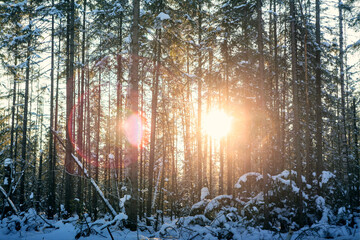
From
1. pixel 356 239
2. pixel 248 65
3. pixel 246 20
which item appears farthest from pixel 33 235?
pixel 248 65

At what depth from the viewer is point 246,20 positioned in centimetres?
1062

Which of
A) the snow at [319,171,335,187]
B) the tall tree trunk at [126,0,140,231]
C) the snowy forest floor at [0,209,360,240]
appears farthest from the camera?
the snow at [319,171,335,187]

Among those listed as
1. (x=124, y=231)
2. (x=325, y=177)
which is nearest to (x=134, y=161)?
(x=124, y=231)

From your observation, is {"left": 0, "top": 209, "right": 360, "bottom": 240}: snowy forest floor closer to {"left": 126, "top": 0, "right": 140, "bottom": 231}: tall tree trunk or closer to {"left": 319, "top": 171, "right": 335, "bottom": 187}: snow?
{"left": 126, "top": 0, "right": 140, "bottom": 231}: tall tree trunk

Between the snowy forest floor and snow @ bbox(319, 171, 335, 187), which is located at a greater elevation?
snow @ bbox(319, 171, 335, 187)

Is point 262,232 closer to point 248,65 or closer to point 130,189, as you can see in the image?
point 130,189

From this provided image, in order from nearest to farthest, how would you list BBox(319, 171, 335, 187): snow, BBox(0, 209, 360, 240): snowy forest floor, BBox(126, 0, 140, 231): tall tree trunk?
BBox(0, 209, 360, 240): snowy forest floor → BBox(126, 0, 140, 231): tall tree trunk → BBox(319, 171, 335, 187): snow

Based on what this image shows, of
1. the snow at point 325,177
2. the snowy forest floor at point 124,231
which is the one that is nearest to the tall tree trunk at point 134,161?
the snowy forest floor at point 124,231

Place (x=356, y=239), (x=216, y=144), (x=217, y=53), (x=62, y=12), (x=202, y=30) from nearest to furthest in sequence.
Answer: (x=356, y=239)
(x=62, y=12)
(x=202, y=30)
(x=217, y=53)
(x=216, y=144)

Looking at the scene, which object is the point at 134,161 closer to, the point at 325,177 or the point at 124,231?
→ the point at 124,231

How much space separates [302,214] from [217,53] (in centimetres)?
1069

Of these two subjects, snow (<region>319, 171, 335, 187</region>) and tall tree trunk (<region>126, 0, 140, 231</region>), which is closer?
tall tree trunk (<region>126, 0, 140, 231</region>)

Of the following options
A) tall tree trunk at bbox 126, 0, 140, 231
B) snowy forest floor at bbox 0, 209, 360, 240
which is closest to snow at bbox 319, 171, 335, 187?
snowy forest floor at bbox 0, 209, 360, 240

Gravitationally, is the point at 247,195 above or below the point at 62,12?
below
